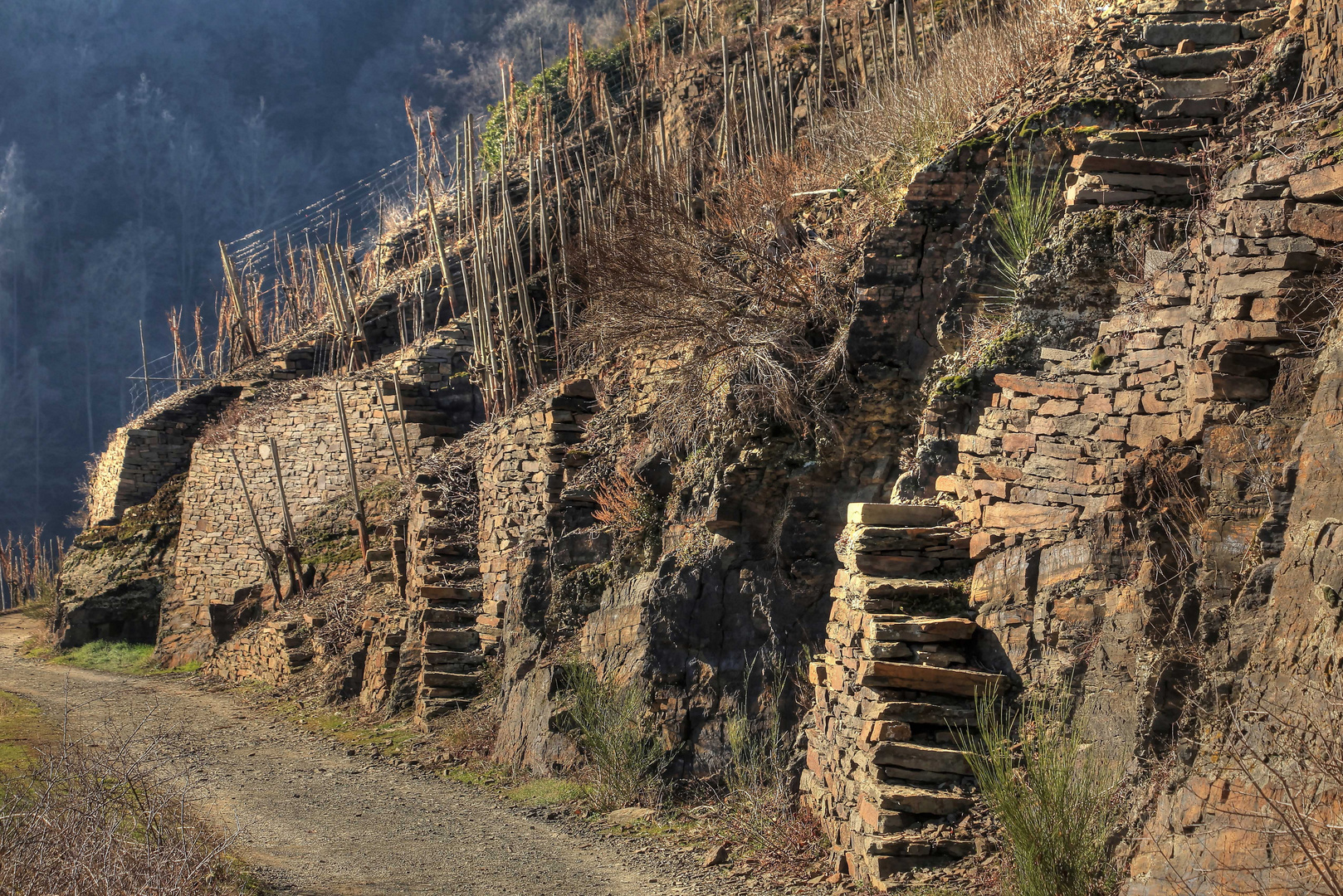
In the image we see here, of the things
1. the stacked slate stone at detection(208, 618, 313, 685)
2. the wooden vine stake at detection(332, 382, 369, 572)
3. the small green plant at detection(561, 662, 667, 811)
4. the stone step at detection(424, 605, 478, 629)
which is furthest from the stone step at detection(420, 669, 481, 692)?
the wooden vine stake at detection(332, 382, 369, 572)

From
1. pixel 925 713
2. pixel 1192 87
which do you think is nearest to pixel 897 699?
pixel 925 713

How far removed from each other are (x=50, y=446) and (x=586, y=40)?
26205 mm

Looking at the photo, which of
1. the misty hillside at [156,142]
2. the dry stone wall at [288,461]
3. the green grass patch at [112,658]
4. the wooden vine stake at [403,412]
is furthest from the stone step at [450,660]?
the misty hillside at [156,142]

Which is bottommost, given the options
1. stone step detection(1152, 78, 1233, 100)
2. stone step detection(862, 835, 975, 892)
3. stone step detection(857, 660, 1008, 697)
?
stone step detection(862, 835, 975, 892)

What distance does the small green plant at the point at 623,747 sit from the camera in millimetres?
8078

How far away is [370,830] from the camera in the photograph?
27.0ft

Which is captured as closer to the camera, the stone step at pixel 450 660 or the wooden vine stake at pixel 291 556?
the stone step at pixel 450 660

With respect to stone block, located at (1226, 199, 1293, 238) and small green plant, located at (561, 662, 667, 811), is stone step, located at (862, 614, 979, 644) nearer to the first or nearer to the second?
stone block, located at (1226, 199, 1293, 238)

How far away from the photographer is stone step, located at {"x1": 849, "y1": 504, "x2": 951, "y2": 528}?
634 cm

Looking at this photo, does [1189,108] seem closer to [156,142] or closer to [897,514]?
[897,514]

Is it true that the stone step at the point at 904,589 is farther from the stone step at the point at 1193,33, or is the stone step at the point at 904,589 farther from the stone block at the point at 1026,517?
the stone step at the point at 1193,33

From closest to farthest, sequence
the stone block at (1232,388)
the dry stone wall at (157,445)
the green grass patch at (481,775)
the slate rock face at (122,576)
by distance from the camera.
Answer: the stone block at (1232,388) < the green grass patch at (481,775) < the slate rock face at (122,576) < the dry stone wall at (157,445)

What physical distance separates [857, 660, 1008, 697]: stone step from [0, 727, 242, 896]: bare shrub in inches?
140

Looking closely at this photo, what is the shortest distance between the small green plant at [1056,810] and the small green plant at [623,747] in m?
3.45
